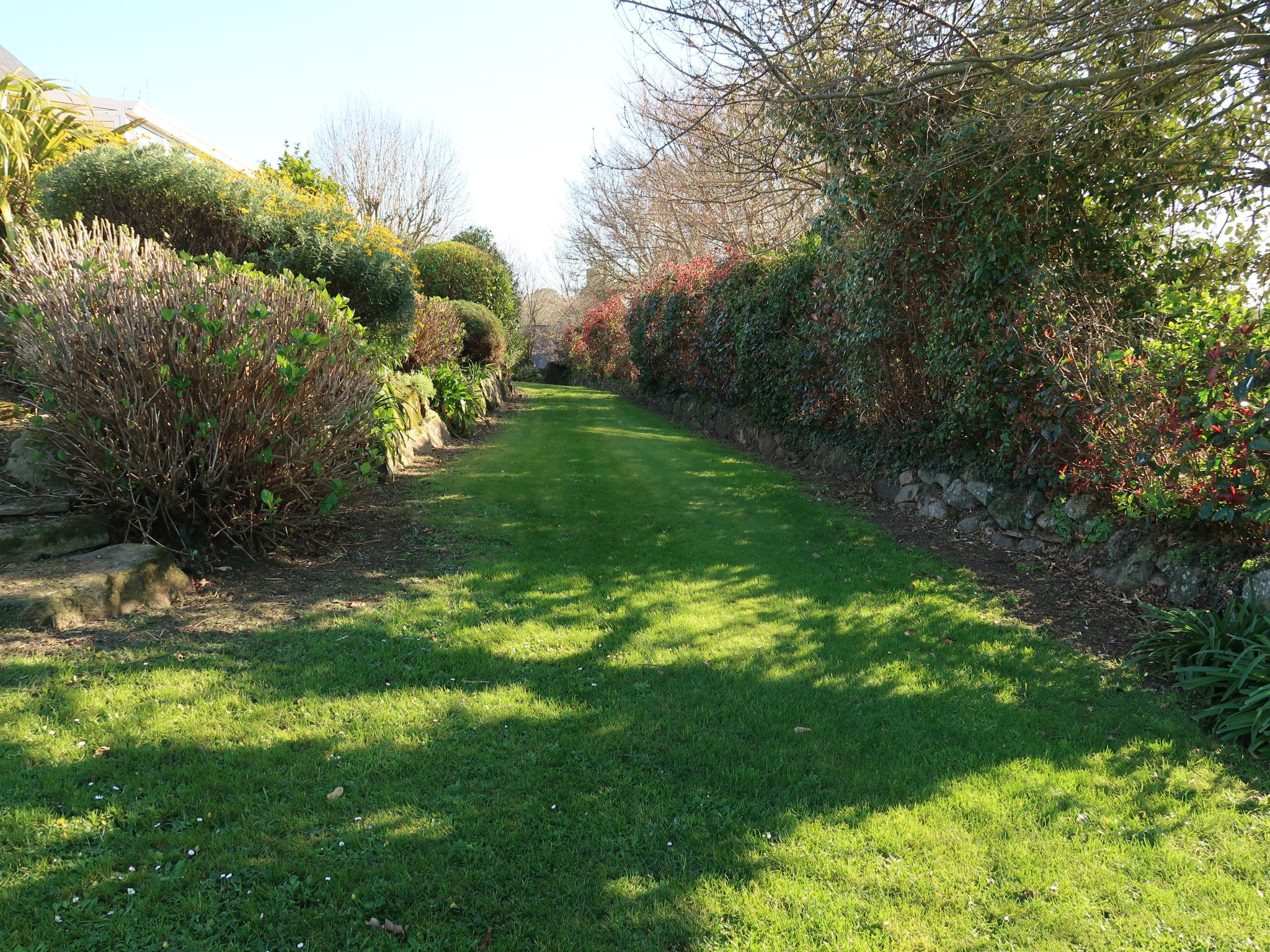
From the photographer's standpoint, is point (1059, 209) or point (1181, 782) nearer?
point (1181, 782)

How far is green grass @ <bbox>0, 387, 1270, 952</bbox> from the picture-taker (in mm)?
2504

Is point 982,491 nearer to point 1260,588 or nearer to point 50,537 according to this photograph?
point 1260,588

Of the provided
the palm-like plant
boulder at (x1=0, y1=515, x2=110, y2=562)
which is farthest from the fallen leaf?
the palm-like plant

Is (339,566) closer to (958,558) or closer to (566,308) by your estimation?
(958,558)

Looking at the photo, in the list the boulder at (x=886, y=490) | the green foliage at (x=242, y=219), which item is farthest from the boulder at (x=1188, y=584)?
the green foliage at (x=242, y=219)

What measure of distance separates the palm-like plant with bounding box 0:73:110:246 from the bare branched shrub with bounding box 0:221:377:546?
4115mm

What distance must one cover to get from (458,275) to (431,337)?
6.98 metres

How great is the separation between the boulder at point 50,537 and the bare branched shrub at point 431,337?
713 cm

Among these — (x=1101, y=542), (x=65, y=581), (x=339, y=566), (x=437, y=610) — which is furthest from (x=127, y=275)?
(x=1101, y=542)

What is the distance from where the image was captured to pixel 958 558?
6.61 meters

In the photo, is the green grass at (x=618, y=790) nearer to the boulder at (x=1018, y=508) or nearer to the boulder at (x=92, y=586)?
the boulder at (x=92, y=586)

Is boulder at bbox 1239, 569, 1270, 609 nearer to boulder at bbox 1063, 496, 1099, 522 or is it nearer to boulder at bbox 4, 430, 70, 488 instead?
boulder at bbox 1063, 496, 1099, 522

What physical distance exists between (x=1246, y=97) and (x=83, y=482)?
8.82m

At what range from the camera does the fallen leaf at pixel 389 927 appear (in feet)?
7.88
